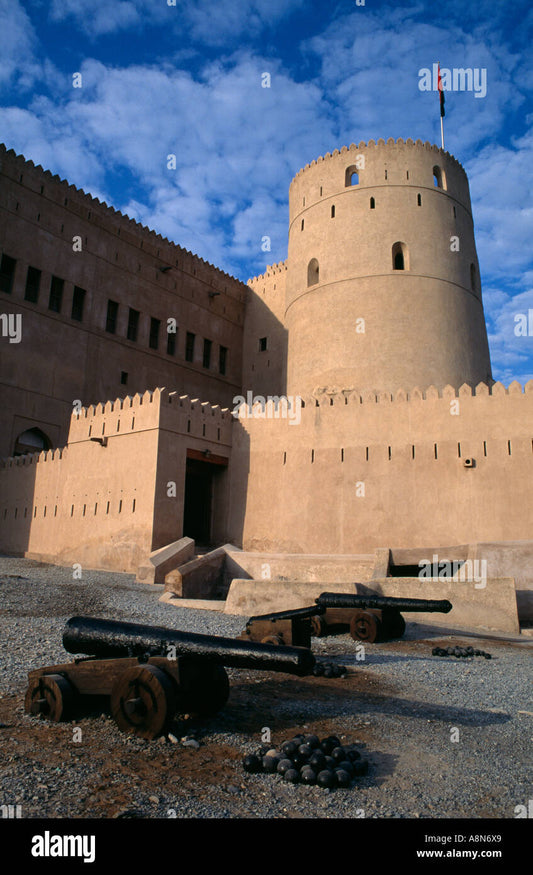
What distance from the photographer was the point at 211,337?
29453 mm

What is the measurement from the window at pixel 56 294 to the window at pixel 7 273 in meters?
1.65

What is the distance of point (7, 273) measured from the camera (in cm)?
2197

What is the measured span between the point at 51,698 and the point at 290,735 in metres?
1.62

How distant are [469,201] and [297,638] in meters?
22.5

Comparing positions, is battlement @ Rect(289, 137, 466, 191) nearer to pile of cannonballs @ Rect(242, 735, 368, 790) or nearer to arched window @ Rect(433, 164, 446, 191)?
arched window @ Rect(433, 164, 446, 191)

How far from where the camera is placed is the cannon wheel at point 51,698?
3910mm

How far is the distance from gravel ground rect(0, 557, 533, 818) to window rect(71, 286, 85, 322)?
19.3 meters

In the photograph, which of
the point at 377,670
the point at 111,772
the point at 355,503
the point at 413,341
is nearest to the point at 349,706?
the point at 377,670

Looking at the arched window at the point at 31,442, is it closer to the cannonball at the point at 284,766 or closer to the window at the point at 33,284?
the window at the point at 33,284

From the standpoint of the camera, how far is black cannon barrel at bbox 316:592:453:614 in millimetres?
7674

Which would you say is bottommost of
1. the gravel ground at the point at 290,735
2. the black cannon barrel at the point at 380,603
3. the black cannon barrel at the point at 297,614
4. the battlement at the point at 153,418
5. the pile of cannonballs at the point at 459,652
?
the gravel ground at the point at 290,735

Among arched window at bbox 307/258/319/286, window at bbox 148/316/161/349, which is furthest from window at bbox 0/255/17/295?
arched window at bbox 307/258/319/286

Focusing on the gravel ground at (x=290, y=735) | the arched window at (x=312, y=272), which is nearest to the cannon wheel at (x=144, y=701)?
the gravel ground at (x=290, y=735)

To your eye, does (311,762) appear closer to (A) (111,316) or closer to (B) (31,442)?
(B) (31,442)
